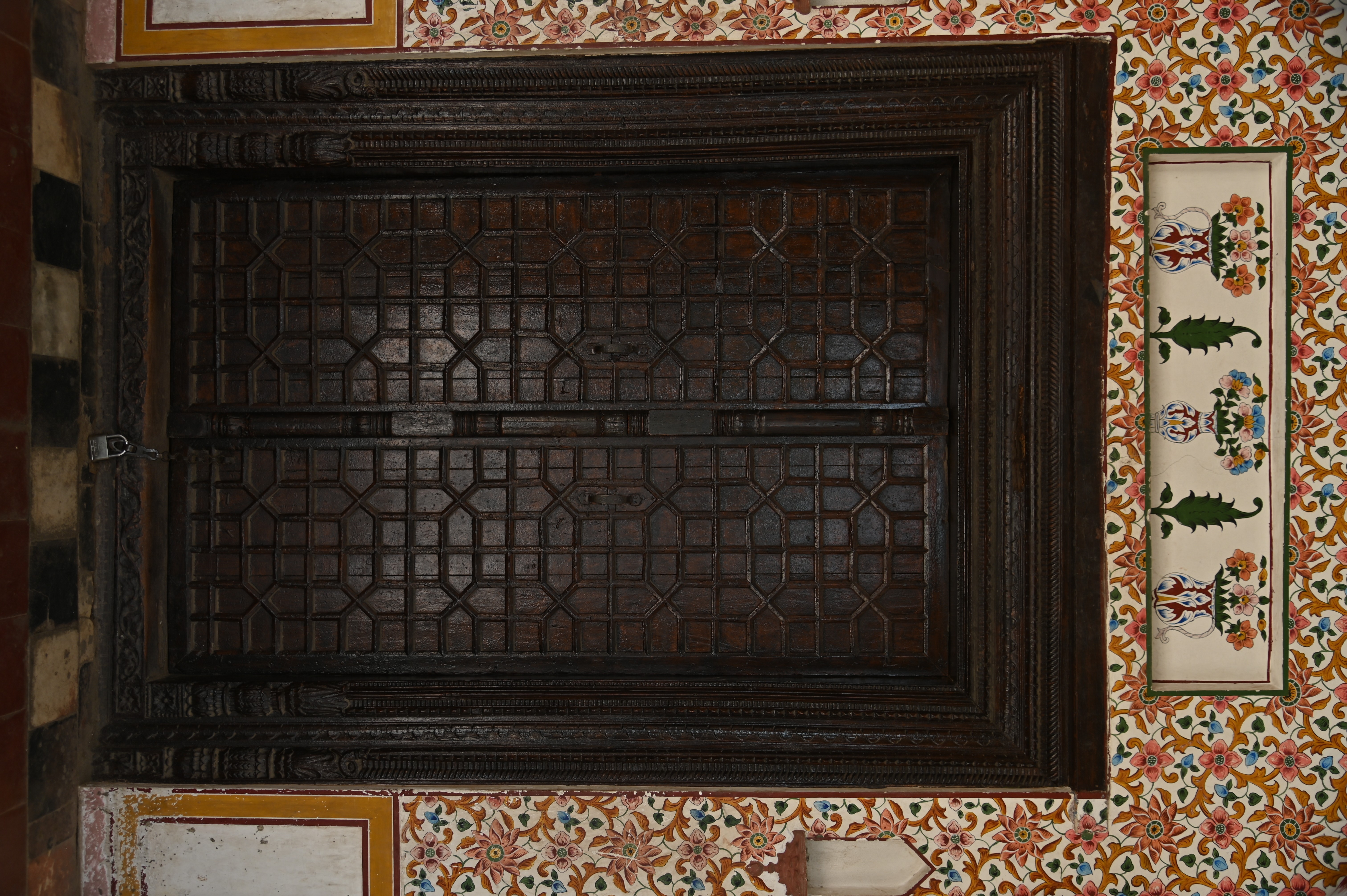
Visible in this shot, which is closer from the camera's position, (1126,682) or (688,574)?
(1126,682)

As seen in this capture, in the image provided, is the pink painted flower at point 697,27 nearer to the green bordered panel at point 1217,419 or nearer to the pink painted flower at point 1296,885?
the green bordered panel at point 1217,419

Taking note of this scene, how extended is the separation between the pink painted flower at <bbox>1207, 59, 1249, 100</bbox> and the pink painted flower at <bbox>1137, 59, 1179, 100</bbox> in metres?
0.10

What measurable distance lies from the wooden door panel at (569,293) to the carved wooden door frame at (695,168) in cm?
11

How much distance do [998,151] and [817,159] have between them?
494 millimetres

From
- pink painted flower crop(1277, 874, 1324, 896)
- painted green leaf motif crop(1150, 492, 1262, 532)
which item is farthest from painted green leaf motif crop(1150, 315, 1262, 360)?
pink painted flower crop(1277, 874, 1324, 896)

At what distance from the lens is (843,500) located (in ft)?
7.48

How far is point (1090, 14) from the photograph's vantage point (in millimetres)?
2025

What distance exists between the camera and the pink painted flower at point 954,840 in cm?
208

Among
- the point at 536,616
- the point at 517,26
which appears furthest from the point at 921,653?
the point at 517,26

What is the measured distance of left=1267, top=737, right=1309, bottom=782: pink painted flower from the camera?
203 cm

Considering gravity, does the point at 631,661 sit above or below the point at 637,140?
below

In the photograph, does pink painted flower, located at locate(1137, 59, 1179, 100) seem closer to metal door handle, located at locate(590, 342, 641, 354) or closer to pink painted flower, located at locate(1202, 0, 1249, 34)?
pink painted flower, located at locate(1202, 0, 1249, 34)

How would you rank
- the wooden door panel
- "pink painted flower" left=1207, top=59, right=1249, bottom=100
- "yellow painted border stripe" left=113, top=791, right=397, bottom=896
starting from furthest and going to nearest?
the wooden door panel
"yellow painted border stripe" left=113, top=791, right=397, bottom=896
"pink painted flower" left=1207, top=59, right=1249, bottom=100

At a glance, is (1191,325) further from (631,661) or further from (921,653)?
(631,661)
